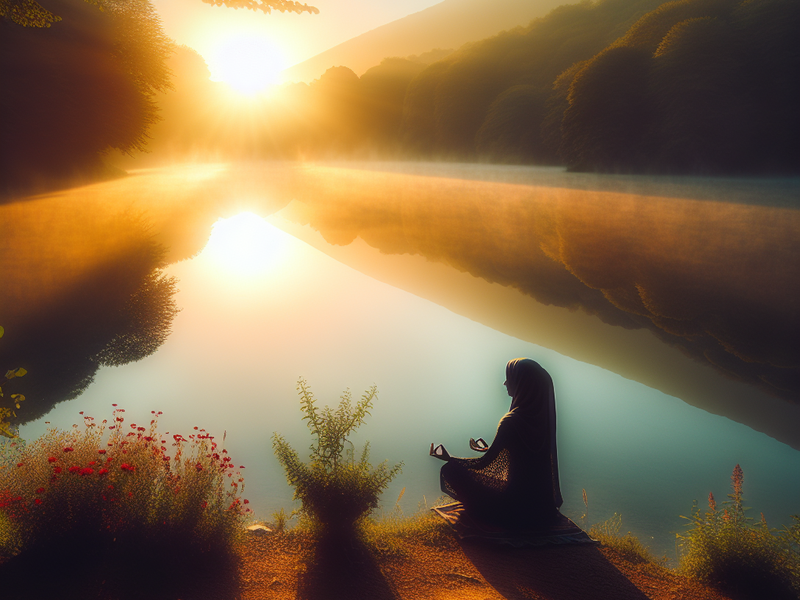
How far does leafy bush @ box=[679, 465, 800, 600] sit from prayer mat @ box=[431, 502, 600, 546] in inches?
34.2

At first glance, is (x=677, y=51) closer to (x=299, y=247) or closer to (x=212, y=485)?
(x=299, y=247)

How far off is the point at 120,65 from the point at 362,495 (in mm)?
36622

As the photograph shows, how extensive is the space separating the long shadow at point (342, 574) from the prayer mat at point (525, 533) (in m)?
0.90

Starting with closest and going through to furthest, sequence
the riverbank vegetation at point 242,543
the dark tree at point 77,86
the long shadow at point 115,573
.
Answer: the long shadow at point 115,573
the riverbank vegetation at point 242,543
the dark tree at point 77,86

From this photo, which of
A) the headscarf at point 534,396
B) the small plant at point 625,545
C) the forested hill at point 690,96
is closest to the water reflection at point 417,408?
the small plant at point 625,545

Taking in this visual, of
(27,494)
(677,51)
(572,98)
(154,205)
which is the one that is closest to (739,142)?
(677,51)

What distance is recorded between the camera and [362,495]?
13.8ft

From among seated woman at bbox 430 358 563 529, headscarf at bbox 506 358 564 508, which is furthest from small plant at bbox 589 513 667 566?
headscarf at bbox 506 358 564 508

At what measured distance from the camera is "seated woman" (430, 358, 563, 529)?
166 inches

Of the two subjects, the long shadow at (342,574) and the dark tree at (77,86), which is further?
the dark tree at (77,86)

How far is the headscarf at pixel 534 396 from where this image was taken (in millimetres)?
4160

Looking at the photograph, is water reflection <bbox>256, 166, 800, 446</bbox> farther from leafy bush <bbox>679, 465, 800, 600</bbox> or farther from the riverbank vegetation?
the riverbank vegetation

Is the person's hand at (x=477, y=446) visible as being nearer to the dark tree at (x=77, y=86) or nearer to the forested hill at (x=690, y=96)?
the dark tree at (x=77, y=86)


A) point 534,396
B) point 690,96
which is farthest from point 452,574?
point 690,96
